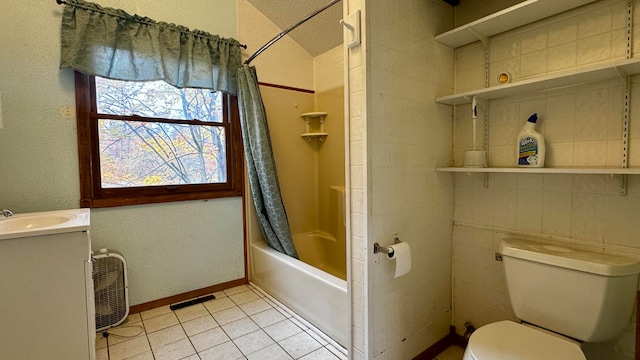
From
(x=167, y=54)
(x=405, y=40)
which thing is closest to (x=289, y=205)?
(x=167, y=54)

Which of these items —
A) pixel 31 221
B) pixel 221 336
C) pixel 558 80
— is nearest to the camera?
pixel 558 80

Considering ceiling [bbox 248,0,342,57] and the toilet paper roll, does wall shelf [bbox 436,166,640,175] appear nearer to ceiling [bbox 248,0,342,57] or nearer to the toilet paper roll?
the toilet paper roll

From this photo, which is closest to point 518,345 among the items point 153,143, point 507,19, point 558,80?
point 558,80

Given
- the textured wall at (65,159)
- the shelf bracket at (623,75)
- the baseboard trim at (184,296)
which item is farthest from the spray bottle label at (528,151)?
the baseboard trim at (184,296)

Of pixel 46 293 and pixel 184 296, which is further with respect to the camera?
pixel 184 296

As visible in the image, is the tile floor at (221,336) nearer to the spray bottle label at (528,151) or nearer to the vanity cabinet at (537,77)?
the spray bottle label at (528,151)

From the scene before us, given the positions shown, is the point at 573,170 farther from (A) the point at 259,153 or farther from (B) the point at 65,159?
(B) the point at 65,159

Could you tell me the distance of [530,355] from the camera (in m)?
1.09

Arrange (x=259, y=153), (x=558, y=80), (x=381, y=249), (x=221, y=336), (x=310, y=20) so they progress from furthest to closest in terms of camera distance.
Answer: (x=310, y=20) < (x=259, y=153) < (x=221, y=336) < (x=381, y=249) < (x=558, y=80)

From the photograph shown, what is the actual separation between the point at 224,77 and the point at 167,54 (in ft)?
1.40

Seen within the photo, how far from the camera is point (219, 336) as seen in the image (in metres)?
1.90

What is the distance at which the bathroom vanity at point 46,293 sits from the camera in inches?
50.0

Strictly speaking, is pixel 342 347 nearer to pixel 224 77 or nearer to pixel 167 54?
pixel 224 77

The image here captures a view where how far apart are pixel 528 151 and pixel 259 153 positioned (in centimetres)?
178
